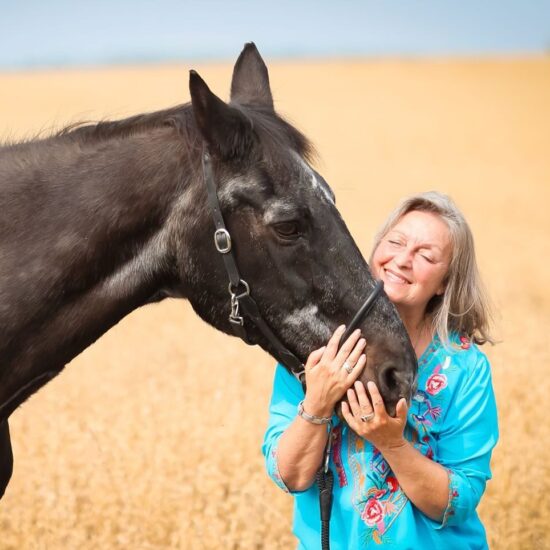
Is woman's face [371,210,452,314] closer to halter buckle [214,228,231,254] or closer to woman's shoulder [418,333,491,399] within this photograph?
woman's shoulder [418,333,491,399]

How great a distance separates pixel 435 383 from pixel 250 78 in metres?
1.80

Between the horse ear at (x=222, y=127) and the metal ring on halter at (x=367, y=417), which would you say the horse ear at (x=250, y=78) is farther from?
the metal ring on halter at (x=367, y=417)

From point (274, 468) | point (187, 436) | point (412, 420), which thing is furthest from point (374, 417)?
point (187, 436)

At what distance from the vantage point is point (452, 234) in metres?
3.79

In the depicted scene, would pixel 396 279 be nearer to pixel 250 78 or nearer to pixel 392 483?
pixel 392 483

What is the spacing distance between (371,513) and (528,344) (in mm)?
6616

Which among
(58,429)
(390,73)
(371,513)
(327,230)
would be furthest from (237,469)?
(390,73)

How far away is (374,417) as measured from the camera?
3.19 meters

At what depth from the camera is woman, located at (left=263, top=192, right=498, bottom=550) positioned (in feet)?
10.7

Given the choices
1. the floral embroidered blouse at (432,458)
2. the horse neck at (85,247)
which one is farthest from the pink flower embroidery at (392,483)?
the horse neck at (85,247)

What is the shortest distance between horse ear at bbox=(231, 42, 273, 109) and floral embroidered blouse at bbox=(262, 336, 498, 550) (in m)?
1.43

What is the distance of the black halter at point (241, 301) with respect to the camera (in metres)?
3.20

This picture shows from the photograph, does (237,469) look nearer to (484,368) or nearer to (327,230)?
(484,368)

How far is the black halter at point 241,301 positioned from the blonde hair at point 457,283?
0.66 m
